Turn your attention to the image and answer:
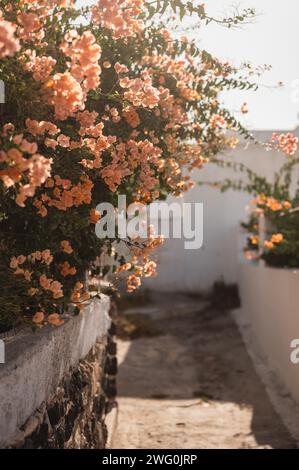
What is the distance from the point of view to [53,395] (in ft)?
12.5

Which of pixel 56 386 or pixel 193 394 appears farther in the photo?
pixel 193 394

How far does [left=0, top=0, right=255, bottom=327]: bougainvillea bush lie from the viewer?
284cm

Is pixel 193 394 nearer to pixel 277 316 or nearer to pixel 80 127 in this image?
pixel 277 316

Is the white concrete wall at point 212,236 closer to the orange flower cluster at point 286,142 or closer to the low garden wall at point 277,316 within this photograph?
the low garden wall at point 277,316

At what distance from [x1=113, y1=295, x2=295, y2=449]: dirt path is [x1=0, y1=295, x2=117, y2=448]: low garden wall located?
932mm

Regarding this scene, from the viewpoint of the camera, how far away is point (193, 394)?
8156 millimetres

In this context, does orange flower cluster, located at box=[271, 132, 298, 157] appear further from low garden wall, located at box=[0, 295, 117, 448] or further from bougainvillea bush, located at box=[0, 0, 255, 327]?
low garden wall, located at box=[0, 295, 117, 448]

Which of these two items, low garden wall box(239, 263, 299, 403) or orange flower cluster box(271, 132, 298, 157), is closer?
orange flower cluster box(271, 132, 298, 157)

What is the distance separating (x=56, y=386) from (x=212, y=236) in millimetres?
14285

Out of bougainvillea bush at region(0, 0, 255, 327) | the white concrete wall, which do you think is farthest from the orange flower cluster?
the white concrete wall

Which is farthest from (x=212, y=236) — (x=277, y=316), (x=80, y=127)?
(x=80, y=127)

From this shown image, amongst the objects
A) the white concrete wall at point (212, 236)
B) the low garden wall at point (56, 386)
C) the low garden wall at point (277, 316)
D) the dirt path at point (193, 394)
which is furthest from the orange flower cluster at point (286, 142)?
the white concrete wall at point (212, 236)

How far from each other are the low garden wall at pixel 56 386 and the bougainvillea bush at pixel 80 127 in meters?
0.20
